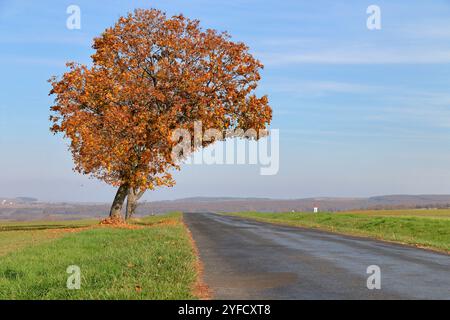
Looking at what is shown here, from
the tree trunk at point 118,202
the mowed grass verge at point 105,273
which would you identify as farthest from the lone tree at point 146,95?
the mowed grass verge at point 105,273

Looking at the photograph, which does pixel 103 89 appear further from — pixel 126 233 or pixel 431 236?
pixel 431 236

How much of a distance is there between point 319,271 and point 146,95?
2138 centimetres

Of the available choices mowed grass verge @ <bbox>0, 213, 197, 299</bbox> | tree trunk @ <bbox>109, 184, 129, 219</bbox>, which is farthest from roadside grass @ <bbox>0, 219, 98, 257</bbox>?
mowed grass verge @ <bbox>0, 213, 197, 299</bbox>

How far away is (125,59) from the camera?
33.6m

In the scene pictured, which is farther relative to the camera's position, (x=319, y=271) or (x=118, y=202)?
(x=118, y=202)

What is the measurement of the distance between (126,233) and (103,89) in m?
10.0

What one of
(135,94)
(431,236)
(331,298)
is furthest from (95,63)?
(331,298)

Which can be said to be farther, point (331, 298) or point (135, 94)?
point (135, 94)

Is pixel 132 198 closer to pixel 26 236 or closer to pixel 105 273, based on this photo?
pixel 26 236

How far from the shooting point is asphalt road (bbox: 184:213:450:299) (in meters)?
10.4

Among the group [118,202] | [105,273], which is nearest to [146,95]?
[118,202]

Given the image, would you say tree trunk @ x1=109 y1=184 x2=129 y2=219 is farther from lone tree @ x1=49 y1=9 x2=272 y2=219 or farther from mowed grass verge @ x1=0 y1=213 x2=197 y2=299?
mowed grass verge @ x1=0 y1=213 x2=197 y2=299

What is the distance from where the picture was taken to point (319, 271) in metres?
13.4
